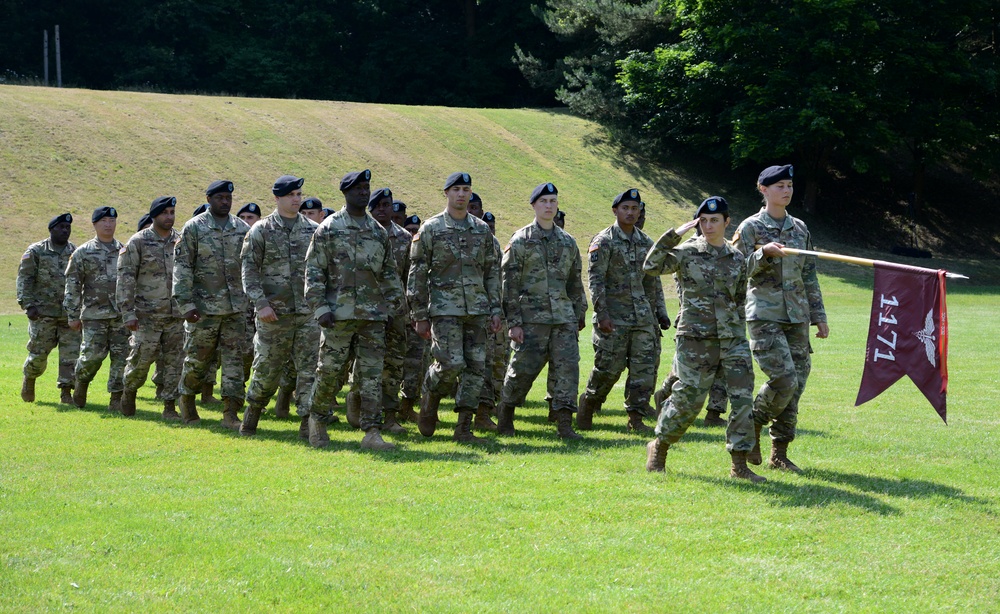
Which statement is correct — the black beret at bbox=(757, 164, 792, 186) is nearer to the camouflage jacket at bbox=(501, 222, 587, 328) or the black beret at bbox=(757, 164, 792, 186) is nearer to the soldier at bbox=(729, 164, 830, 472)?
the soldier at bbox=(729, 164, 830, 472)

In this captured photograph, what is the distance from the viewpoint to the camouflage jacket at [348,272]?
9.42 metres

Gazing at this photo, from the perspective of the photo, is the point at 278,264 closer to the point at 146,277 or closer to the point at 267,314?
the point at 267,314

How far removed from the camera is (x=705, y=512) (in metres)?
6.95

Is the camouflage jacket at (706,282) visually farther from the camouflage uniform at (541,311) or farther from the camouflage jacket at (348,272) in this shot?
the camouflage jacket at (348,272)

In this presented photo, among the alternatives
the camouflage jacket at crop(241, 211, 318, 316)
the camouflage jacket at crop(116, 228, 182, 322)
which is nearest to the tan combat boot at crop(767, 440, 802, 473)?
the camouflage jacket at crop(241, 211, 318, 316)

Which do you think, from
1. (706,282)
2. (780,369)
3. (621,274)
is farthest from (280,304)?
(780,369)

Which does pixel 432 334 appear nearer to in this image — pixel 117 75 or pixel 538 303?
pixel 538 303

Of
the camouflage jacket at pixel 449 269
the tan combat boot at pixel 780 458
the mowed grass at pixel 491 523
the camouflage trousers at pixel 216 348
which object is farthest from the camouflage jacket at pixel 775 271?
the camouflage trousers at pixel 216 348

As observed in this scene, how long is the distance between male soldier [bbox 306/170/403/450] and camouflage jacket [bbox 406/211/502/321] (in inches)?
13.9

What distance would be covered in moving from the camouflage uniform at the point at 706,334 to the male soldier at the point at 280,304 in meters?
3.85

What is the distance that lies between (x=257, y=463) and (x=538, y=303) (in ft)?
10.3

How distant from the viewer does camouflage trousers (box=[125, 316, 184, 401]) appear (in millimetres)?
11711

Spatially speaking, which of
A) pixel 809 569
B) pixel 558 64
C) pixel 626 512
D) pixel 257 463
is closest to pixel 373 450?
pixel 257 463

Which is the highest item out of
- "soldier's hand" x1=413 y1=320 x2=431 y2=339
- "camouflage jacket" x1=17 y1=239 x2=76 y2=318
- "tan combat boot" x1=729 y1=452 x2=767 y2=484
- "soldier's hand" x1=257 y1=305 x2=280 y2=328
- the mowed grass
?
"camouflage jacket" x1=17 y1=239 x2=76 y2=318
